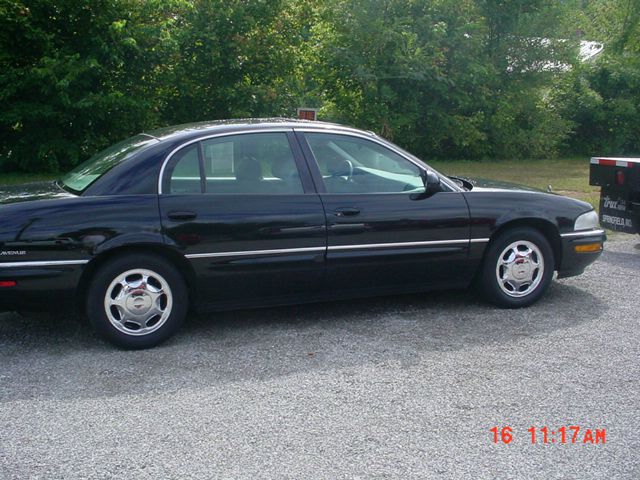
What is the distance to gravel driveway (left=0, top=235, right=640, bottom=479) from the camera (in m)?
3.62

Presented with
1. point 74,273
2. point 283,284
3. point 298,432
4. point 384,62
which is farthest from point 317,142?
point 384,62

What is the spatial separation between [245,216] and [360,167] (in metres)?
1.06

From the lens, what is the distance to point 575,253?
6281 millimetres

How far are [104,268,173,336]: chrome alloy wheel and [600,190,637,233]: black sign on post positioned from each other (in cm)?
567

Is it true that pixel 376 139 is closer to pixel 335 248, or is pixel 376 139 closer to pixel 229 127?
pixel 335 248

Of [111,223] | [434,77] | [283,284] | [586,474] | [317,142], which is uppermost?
[434,77]

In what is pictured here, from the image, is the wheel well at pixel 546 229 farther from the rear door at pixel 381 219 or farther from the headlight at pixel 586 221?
the rear door at pixel 381 219

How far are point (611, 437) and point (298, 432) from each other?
1645mm

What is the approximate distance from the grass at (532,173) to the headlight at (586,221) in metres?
5.49

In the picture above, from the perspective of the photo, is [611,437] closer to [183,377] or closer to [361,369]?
[361,369]

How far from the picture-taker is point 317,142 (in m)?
5.73
